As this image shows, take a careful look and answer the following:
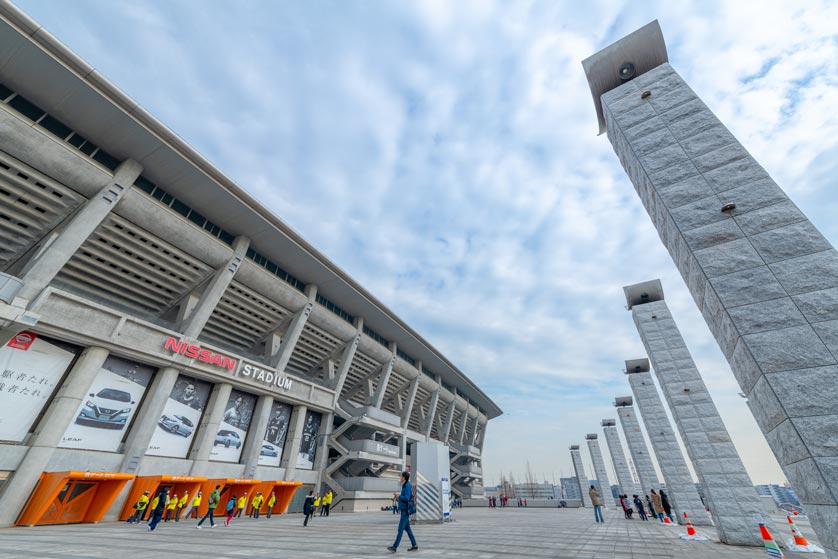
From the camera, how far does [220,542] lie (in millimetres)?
9625

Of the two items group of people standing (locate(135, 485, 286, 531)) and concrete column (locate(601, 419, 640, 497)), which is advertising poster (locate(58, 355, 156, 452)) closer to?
group of people standing (locate(135, 485, 286, 531))

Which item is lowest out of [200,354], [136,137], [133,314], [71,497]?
[71,497]

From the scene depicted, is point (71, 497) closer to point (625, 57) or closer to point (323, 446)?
point (323, 446)

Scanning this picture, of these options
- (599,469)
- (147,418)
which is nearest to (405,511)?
(147,418)

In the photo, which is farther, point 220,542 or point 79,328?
point 79,328

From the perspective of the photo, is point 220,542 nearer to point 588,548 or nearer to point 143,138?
point 588,548

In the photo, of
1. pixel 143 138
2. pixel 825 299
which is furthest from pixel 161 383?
pixel 825 299

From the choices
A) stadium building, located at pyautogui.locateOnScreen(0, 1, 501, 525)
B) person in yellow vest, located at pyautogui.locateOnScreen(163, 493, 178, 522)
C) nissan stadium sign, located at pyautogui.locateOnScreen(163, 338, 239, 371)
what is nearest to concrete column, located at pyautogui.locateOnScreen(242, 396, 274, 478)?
stadium building, located at pyautogui.locateOnScreen(0, 1, 501, 525)

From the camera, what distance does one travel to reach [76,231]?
16.2 meters

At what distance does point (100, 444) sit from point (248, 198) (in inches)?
576

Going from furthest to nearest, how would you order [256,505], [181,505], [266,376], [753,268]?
[266,376]
[256,505]
[181,505]
[753,268]

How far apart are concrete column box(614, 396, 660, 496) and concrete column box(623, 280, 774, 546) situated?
18.4 metres

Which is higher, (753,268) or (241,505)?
(753,268)

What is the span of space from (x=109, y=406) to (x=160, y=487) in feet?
16.4
